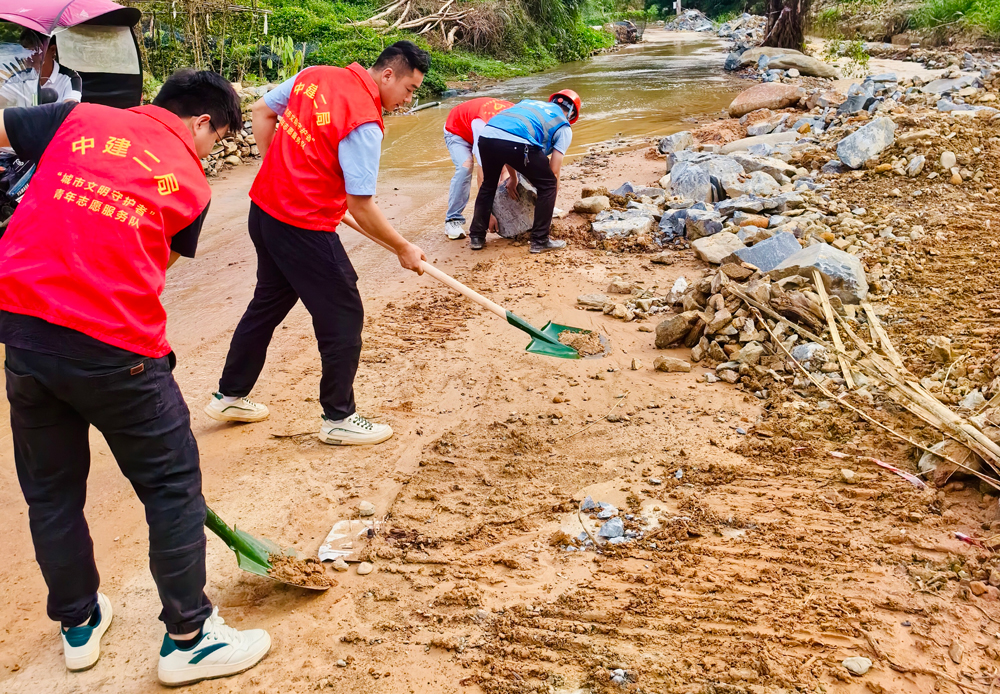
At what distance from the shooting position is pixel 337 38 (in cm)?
1595

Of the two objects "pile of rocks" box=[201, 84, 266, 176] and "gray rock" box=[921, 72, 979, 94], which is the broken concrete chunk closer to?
"pile of rocks" box=[201, 84, 266, 176]

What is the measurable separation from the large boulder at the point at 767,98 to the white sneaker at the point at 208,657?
38.2 ft

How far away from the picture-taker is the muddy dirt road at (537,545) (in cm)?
226

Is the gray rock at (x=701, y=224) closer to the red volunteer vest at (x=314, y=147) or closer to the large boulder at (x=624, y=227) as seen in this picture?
the large boulder at (x=624, y=227)

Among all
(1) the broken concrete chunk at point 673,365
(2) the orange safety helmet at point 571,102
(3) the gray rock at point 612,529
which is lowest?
(3) the gray rock at point 612,529

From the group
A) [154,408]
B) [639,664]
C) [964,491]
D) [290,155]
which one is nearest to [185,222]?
[154,408]

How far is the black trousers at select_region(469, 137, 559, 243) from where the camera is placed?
19.2ft

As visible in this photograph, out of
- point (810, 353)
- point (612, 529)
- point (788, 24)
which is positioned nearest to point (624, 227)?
point (810, 353)

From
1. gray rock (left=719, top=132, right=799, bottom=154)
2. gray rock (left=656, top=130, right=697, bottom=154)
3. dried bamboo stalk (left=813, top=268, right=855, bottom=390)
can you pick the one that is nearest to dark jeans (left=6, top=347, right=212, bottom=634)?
dried bamboo stalk (left=813, top=268, right=855, bottom=390)

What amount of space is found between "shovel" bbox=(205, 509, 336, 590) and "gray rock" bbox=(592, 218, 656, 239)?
4.30 meters

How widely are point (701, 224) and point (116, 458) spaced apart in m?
4.94

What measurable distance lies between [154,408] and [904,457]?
301cm

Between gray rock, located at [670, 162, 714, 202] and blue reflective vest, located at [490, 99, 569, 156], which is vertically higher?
blue reflective vest, located at [490, 99, 569, 156]

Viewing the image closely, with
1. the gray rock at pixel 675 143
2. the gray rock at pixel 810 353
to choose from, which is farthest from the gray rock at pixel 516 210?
the gray rock at pixel 675 143
